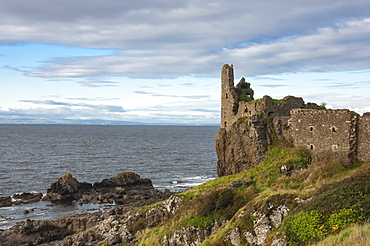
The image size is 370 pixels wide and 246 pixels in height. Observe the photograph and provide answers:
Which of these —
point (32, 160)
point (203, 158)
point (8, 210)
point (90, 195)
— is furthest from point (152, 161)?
point (8, 210)

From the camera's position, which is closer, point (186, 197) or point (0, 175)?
point (186, 197)

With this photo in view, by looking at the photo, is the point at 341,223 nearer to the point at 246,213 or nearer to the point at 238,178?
the point at 246,213

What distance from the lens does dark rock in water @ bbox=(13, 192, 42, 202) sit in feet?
199

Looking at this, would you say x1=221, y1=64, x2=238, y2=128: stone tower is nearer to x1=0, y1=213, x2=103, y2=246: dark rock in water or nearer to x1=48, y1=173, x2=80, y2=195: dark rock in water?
x1=0, y1=213, x2=103, y2=246: dark rock in water

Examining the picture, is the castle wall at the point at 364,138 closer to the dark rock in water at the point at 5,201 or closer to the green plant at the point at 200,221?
the green plant at the point at 200,221

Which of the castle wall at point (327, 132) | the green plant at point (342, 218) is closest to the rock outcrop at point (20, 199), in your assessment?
the castle wall at point (327, 132)

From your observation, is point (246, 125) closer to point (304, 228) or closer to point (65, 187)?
point (304, 228)

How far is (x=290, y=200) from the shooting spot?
26.9 m

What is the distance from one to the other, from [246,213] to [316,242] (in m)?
8.16

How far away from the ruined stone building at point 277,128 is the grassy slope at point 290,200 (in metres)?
1.47

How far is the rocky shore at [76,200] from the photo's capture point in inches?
1708

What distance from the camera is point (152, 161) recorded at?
10375cm

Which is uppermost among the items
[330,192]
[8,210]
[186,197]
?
[330,192]

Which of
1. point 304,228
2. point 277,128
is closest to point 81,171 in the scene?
point 277,128
